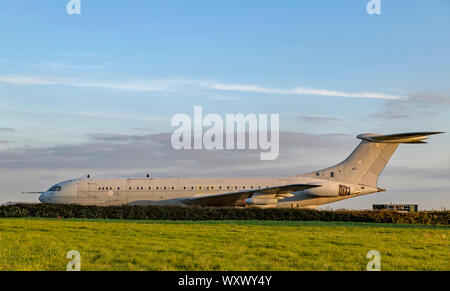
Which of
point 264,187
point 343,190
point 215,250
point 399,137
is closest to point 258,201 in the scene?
point 264,187

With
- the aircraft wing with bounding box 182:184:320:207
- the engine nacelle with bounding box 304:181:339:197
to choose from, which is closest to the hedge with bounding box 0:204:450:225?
the aircraft wing with bounding box 182:184:320:207

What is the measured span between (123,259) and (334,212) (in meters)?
21.4

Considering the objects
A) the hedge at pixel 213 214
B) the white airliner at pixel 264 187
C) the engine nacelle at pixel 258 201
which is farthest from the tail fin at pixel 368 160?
the hedge at pixel 213 214

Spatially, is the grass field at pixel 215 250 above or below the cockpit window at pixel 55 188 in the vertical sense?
Result: below

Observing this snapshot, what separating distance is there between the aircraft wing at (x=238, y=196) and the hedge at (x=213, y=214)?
19.5 feet

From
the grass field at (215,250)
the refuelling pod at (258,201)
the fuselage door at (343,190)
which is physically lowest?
the grass field at (215,250)

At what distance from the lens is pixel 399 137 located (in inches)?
1571

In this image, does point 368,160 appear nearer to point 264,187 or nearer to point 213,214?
point 264,187

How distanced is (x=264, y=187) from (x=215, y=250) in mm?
27288

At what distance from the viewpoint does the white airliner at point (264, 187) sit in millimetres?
39375

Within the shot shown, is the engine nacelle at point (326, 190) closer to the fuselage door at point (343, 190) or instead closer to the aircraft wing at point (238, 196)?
the fuselage door at point (343, 190)

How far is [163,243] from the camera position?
610 inches
